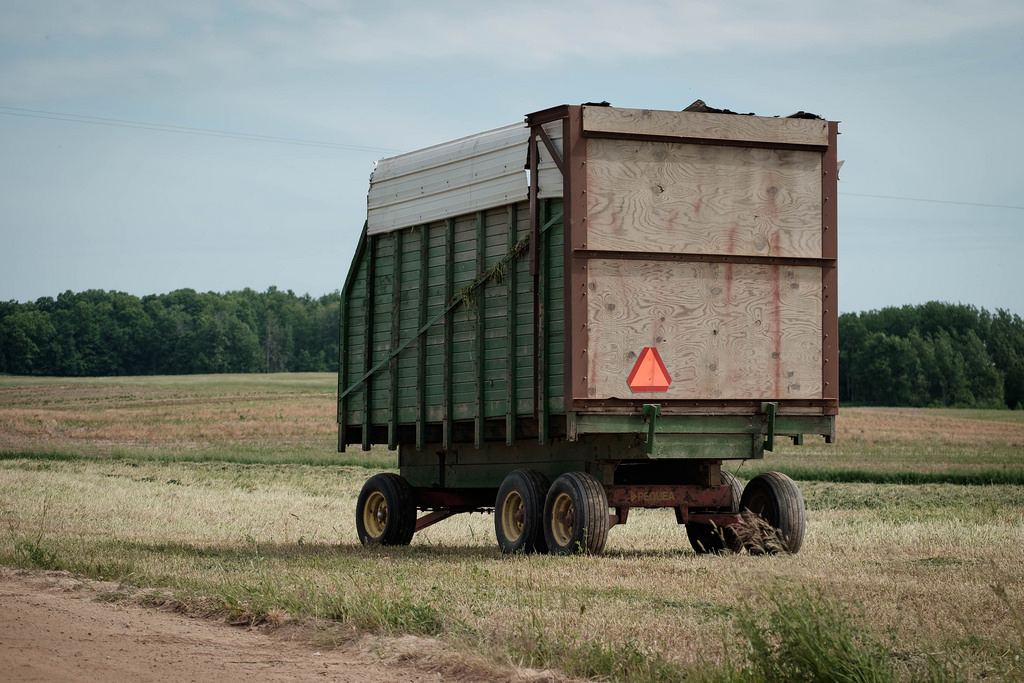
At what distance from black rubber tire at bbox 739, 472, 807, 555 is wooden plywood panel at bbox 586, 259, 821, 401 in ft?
3.06

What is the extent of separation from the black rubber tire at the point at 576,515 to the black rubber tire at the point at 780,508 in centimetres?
171

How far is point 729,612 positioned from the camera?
8.34 meters

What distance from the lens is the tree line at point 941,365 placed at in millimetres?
104812

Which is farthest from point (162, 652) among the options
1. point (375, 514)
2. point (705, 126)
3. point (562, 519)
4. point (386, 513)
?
point (375, 514)

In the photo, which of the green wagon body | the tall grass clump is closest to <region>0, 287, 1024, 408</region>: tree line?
the green wagon body

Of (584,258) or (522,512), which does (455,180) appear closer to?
(584,258)

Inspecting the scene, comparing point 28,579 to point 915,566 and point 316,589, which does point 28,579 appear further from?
point 915,566

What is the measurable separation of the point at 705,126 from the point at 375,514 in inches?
261

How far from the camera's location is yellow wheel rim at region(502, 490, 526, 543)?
1322 cm

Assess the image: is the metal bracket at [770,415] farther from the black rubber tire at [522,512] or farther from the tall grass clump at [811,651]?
the tall grass clump at [811,651]

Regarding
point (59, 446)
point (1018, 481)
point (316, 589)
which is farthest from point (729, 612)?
point (59, 446)

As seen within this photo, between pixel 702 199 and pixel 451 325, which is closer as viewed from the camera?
pixel 702 199

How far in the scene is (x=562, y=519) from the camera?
12453 mm

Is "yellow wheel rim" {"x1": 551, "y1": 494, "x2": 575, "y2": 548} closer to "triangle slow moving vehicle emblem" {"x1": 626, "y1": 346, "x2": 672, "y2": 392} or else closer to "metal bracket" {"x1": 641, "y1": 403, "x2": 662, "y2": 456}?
"metal bracket" {"x1": 641, "y1": 403, "x2": 662, "y2": 456}
